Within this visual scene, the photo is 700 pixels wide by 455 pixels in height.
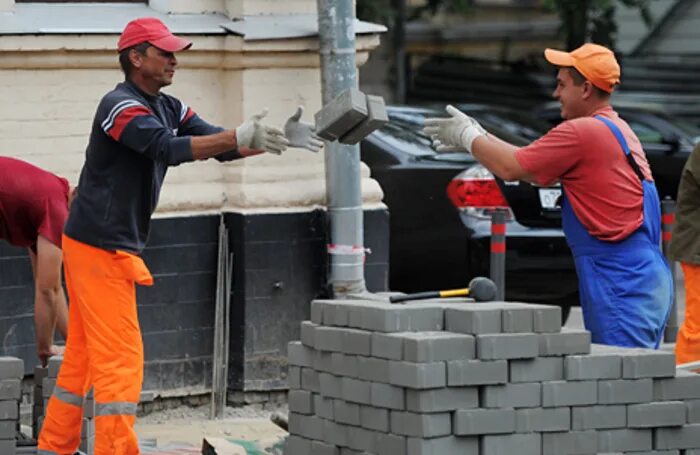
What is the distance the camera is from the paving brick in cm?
675

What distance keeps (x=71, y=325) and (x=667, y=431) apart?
Answer: 2.58 meters

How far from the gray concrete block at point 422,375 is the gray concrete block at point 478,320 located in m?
0.20

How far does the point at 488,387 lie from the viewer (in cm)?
660

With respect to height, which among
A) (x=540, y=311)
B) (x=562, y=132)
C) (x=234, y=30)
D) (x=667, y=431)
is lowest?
(x=667, y=431)

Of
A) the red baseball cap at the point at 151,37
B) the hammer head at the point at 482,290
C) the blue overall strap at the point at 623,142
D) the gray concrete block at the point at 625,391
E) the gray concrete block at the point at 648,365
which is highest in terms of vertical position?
the red baseball cap at the point at 151,37

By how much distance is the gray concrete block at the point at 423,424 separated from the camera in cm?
650

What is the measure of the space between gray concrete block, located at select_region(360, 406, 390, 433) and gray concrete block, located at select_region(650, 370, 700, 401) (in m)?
1.03

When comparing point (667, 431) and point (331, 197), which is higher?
point (331, 197)

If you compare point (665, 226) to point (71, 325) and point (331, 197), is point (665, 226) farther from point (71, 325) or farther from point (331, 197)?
point (71, 325)

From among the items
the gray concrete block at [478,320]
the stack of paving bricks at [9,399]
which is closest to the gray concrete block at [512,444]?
the gray concrete block at [478,320]

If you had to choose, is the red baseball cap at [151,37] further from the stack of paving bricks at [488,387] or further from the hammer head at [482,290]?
the hammer head at [482,290]

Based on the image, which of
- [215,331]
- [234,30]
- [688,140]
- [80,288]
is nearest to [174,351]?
[215,331]

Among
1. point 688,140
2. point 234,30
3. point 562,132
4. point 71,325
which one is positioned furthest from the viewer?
point 688,140

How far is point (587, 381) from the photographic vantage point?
22.2 feet
